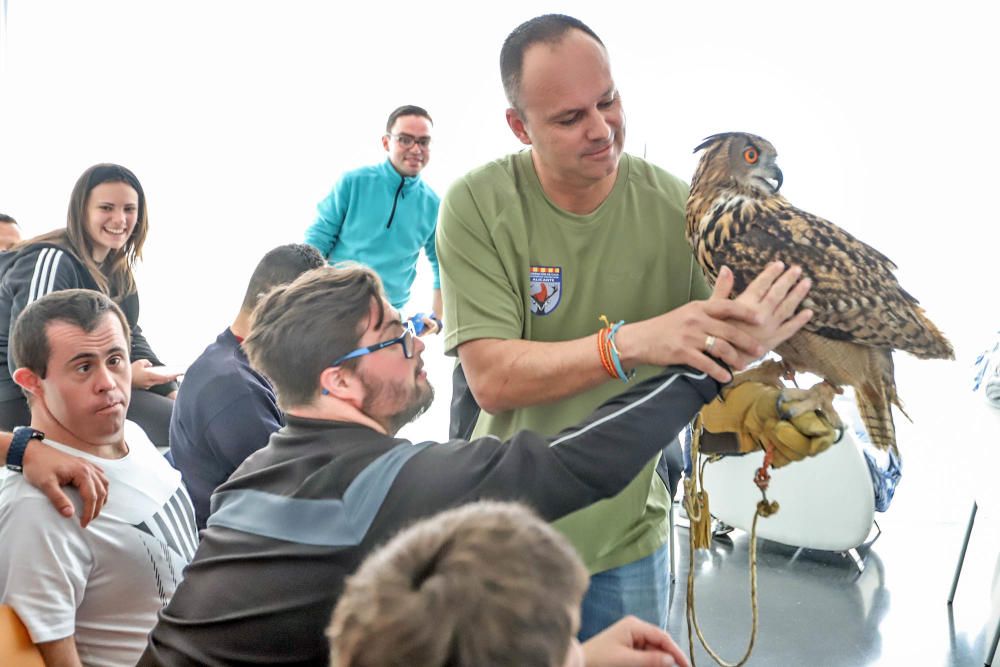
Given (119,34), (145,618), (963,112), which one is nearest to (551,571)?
(145,618)

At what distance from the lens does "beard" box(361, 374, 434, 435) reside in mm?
1331

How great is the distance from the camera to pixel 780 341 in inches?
46.8

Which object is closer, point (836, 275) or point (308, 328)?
point (836, 275)

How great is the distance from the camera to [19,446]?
1.55 metres

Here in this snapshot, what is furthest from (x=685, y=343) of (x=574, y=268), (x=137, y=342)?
(x=137, y=342)

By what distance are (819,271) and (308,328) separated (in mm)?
752

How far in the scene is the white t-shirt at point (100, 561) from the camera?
4.61 ft

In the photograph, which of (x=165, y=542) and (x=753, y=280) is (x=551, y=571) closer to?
(x=753, y=280)

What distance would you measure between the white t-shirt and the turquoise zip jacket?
8.93ft

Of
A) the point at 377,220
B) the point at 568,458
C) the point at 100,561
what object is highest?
the point at 377,220

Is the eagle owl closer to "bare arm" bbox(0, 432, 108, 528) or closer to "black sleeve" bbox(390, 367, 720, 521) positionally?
"black sleeve" bbox(390, 367, 720, 521)

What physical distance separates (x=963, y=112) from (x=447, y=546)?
486 centimetres

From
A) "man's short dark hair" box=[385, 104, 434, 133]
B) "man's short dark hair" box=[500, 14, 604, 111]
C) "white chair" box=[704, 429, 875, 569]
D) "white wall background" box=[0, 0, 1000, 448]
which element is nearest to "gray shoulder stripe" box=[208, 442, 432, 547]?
"man's short dark hair" box=[500, 14, 604, 111]

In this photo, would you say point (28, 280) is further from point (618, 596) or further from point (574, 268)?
point (618, 596)
